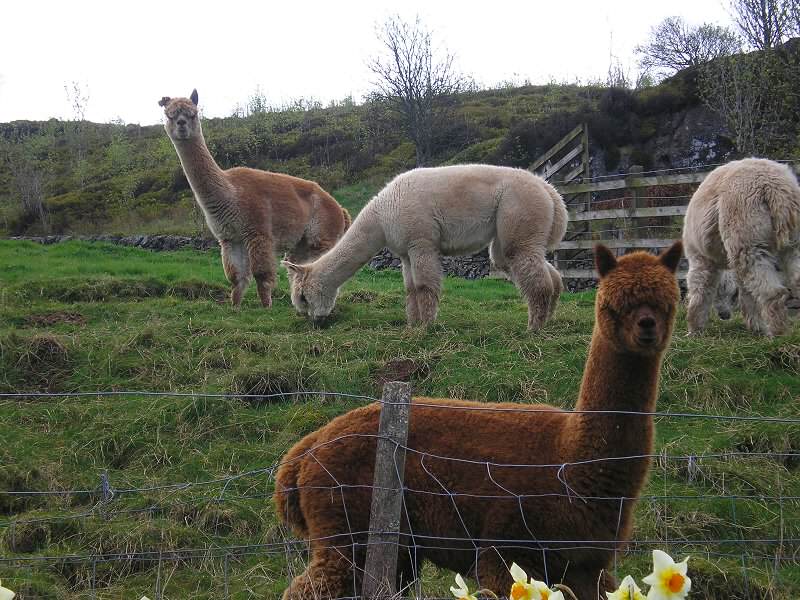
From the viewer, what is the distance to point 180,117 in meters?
11.2

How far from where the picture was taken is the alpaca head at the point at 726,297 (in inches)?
371

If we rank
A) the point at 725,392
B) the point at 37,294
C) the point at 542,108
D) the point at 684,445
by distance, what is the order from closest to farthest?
the point at 684,445
the point at 725,392
the point at 37,294
the point at 542,108

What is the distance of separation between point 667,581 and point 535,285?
6.92m

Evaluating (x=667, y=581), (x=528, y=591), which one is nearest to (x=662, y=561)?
→ (x=667, y=581)

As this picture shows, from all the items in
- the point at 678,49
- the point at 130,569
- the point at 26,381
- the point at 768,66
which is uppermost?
the point at 678,49

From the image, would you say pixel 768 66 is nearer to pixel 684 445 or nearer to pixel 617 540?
pixel 684 445

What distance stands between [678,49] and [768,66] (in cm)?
1644

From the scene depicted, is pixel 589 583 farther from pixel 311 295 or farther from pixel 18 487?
pixel 311 295

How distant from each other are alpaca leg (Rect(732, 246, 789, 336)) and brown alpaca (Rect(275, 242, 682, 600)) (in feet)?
15.7

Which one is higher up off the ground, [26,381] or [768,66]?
[768,66]

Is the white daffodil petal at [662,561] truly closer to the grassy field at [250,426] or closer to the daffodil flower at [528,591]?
the daffodil flower at [528,591]

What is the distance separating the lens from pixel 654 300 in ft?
10.5

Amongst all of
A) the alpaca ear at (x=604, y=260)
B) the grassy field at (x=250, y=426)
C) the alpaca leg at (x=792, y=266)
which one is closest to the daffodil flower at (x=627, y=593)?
the alpaca ear at (x=604, y=260)

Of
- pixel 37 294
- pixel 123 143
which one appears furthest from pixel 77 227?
pixel 37 294
